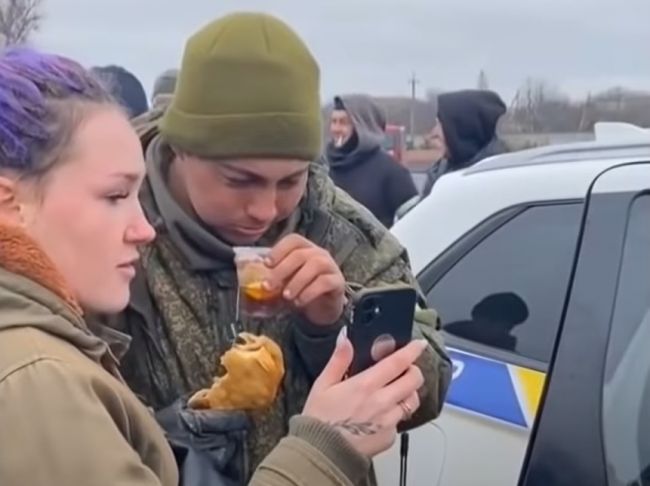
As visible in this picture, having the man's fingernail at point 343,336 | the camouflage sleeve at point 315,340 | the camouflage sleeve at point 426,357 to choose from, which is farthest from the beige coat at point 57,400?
the camouflage sleeve at point 426,357

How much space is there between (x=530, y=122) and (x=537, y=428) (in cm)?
894

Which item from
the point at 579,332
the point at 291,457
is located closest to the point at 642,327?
the point at 579,332

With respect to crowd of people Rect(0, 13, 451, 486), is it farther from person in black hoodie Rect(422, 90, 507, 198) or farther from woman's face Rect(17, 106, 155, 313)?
person in black hoodie Rect(422, 90, 507, 198)

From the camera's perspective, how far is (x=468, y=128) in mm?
6148

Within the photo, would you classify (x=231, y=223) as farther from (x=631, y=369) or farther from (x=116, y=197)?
(x=631, y=369)

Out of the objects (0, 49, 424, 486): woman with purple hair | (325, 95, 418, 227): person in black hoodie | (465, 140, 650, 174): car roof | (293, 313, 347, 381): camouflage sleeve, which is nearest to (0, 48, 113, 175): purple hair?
(0, 49, 424, 486): woman with purple hair

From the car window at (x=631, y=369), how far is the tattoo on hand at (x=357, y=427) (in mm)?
826

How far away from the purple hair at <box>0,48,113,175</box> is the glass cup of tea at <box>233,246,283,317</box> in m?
0.44

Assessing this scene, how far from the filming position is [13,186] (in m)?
1.27

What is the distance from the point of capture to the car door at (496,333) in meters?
2.47

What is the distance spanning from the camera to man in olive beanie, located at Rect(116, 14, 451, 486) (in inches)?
71.2

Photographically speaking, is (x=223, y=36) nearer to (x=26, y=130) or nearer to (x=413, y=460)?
(x=26, y=130)

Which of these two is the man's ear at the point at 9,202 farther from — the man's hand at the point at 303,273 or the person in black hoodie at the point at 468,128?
the person in black hoodie at the point at 468,128

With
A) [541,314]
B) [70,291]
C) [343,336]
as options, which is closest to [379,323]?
[343,336]
